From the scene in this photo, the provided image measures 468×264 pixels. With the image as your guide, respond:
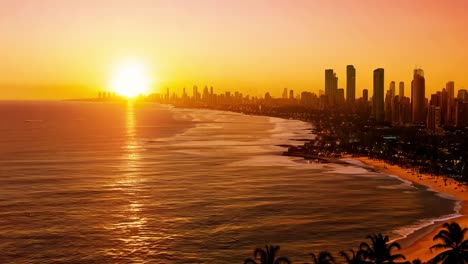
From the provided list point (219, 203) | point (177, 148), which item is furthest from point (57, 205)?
point (177, 148)

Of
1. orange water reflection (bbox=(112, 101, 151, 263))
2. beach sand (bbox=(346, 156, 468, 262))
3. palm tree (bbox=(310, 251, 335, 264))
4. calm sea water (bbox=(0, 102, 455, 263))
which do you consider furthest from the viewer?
calm sea water (bbox=(0, 102, 455, 263))

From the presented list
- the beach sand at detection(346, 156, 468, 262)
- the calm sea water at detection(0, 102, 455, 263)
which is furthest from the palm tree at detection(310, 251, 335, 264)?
the beach sand at detection(346, 156, 468, 262)

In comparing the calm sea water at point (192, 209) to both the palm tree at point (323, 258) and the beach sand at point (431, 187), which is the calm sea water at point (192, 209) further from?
the palm tree at point (323, 258)

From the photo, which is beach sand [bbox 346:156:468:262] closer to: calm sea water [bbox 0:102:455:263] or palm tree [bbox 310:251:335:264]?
calm sea water [bbox 0:102:455:263]

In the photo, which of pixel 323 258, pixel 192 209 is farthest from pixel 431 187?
pixel 323 258

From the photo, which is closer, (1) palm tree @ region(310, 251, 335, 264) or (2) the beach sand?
(1) palm tree @ region(310, 251, 335, 264)

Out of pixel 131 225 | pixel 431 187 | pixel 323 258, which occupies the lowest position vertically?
pixel 131 225

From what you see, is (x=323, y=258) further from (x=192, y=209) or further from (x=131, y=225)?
(x=192, y=209)

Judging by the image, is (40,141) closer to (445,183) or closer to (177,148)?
(177,148)
